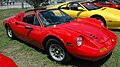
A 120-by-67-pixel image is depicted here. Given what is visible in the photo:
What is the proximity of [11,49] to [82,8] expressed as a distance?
386 cm

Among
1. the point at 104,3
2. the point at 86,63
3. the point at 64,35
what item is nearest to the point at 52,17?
the point at 64,35

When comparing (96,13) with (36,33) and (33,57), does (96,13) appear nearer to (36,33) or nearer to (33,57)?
(36,33)

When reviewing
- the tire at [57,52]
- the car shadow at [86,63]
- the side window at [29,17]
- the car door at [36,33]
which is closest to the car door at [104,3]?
the side window at [29,17]

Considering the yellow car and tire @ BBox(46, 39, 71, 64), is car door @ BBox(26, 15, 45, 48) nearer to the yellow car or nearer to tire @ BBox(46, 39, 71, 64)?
tire @ BBox(46, 39, 71, 64)

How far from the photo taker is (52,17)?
5.69 metres

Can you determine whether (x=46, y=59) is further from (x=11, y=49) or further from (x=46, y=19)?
(x=11, y=49)

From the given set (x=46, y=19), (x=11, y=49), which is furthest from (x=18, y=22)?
(x=46, y=19)

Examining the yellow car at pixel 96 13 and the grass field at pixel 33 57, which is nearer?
the grass field at pixel 33 57

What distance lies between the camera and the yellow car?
786 centimetres

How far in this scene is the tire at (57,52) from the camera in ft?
15.6

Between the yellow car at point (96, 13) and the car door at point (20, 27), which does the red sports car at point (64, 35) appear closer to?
the car door at point (20, 27)

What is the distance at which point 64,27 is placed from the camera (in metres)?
5.10

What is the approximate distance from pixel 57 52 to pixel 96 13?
3828 millimetres

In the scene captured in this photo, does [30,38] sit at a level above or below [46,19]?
below
